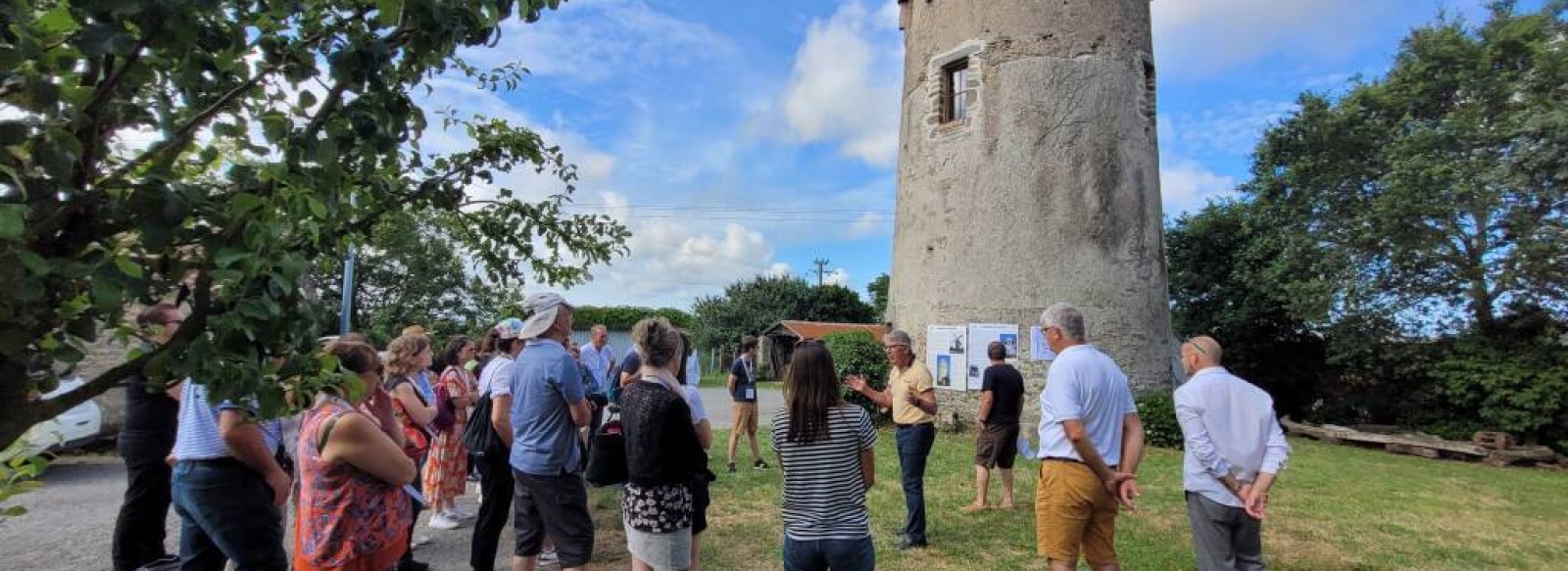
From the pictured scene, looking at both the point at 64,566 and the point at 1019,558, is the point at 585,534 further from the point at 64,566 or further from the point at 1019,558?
the point at 64,566

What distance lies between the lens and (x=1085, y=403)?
4.23m

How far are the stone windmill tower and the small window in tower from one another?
0.39 feet

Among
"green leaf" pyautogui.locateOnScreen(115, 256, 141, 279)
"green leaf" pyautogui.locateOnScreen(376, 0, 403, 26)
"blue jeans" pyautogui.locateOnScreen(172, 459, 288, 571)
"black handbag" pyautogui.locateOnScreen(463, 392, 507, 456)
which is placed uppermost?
"green leaf" pyautogui.locateOnScreen(376, 0, 403, 26)

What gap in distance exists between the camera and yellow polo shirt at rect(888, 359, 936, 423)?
6.29 metres

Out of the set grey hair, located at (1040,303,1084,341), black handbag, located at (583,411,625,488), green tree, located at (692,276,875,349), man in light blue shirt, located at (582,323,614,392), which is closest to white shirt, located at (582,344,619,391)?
man in light blue shirt, located at (582,323,614,392)

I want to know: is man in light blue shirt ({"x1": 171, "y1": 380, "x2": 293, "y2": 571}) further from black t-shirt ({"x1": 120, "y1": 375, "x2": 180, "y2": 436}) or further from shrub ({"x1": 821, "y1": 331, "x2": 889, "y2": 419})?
shrub ({"x1": 821, "y1": 331, "x2": 889, "y2": 419})

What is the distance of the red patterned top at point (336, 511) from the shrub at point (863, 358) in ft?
37.2

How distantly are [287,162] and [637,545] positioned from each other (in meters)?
3.23

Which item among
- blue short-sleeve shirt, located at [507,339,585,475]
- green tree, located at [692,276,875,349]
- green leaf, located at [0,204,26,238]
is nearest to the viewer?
green leaf, located at [0,204,26,238]

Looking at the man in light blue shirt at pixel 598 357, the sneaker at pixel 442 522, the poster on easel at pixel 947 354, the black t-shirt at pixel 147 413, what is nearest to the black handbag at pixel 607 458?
the black t-shirt at pixel 147 413

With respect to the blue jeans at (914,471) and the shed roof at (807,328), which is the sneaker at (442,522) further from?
the shed roof at (807,328)

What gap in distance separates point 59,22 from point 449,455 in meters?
6.25

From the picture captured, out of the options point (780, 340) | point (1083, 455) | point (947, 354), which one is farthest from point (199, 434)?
point (780, 340)

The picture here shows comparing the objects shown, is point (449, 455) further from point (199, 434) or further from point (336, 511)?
point (336, 511)
